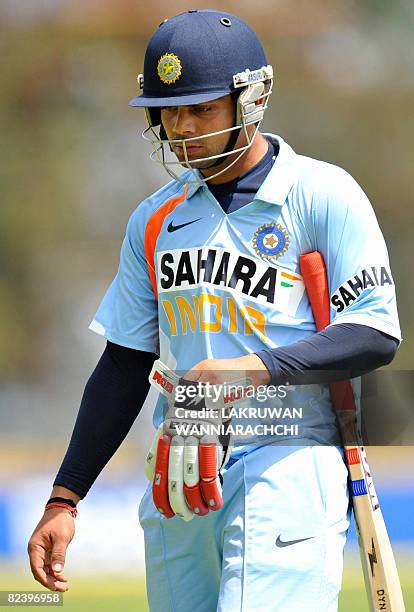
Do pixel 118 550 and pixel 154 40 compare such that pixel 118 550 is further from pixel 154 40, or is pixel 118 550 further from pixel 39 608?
pixel 154 40

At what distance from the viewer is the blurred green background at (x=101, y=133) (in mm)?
7285

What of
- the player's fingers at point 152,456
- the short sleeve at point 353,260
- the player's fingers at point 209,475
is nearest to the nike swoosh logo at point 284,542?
the player's fingers at point 209,475

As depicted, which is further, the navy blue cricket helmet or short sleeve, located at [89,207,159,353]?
short sleeve, located at [89,207,159,353]

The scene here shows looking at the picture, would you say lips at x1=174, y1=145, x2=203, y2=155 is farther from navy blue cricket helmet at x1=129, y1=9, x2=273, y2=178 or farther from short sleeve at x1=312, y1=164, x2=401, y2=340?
short sleeve at x1=312, y1=164, x2=401, y2=340

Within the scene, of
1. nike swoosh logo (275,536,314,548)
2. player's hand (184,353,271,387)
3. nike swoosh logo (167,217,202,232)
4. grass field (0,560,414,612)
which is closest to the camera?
player's hand (184,353,271,387)

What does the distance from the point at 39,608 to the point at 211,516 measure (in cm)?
A: 229

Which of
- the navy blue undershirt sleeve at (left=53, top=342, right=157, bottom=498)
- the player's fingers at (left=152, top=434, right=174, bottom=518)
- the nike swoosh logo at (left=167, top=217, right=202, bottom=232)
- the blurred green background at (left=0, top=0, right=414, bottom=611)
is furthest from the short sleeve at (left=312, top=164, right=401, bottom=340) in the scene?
the blurred green background at (left=0, top=0, right=414, bottom=611)

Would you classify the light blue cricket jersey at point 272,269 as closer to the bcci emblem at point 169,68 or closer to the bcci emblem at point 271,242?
the bcci emblem at point 271,242

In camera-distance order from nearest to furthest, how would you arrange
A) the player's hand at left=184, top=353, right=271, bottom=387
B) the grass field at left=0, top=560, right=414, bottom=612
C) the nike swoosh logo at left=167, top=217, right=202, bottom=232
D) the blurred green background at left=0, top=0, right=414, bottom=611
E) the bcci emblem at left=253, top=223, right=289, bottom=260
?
the player's hand at left=184, top=353, right=271, bottom=387, the bcci emblem at left=253, top=223, right=289, bottom=260, the nike swoosh logo at left=167, top=217, right=202, bottom=232, the grass field at left=0, top=560, right=414, bottom=612, the blurred green background at left=0, top=0, right=414, bottom=611

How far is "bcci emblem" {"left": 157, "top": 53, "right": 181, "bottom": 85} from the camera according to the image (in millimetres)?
2268

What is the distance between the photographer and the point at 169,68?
2.28 meters

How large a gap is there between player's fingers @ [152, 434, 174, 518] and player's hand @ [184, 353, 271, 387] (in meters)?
0.15

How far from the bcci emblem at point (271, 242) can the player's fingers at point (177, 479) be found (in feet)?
1.35

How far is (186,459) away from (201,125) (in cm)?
67
